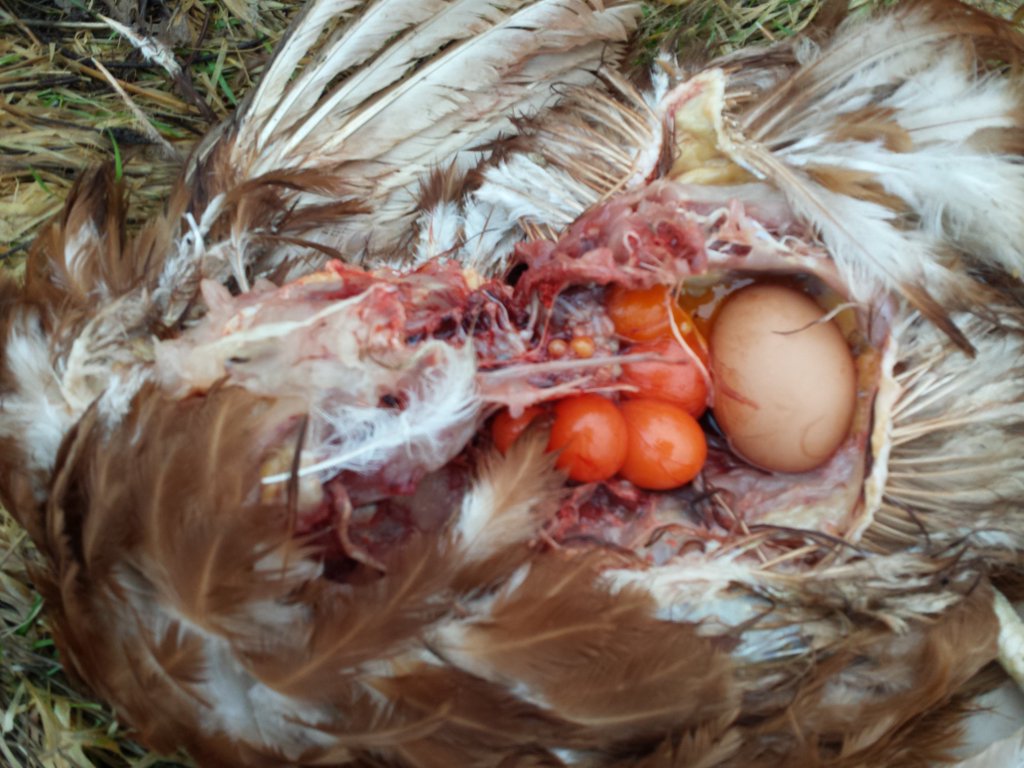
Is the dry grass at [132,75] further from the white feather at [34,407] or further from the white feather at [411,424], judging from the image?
the white feather at [411,424]

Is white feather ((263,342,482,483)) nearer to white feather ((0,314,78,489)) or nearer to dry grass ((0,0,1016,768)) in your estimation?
white feather ((0,314,78,489))

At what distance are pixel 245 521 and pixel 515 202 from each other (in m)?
0.92

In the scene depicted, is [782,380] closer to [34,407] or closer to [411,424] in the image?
[411,424]

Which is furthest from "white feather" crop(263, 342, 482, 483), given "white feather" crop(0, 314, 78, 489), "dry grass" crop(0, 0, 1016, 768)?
"dry grass" crop(0, 0, 1016, 768)

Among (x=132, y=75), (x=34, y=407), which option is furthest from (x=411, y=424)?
(x=132, y=75)

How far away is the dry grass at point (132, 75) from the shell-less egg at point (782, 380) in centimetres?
71

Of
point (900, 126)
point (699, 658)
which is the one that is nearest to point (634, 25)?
point (900, 126)

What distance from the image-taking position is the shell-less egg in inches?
66.6

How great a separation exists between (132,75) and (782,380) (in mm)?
1754

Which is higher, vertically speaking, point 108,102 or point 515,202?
point 515,202

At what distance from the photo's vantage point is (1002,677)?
1833mm

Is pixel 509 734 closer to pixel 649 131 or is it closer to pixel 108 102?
pixel 649 131

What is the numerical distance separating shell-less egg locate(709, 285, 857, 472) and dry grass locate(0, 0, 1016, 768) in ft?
2.34

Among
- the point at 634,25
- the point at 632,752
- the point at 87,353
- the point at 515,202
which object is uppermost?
the point at 634,25
